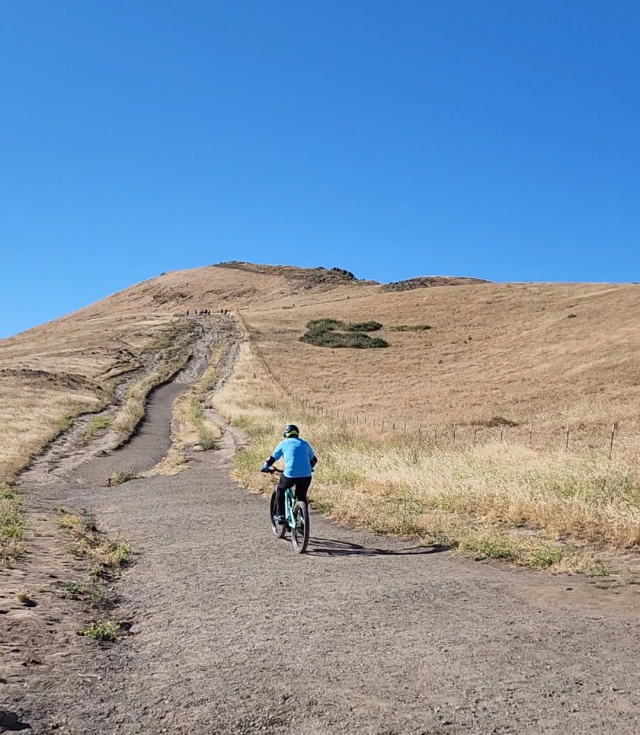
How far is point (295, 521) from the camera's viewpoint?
35.1 feet

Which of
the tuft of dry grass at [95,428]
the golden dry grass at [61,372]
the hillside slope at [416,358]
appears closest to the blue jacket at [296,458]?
the golden dry grass at [61,372]

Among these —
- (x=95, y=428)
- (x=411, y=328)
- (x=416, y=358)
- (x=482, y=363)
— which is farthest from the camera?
(x=411, y=328)

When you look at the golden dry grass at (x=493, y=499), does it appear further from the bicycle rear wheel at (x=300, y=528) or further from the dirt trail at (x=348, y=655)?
the bicycle rear wheel at (x=300, y=528)

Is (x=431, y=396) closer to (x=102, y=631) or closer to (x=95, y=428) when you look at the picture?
(x=95, y=428)

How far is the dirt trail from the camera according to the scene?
15.4 ft

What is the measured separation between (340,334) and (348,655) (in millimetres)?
66990

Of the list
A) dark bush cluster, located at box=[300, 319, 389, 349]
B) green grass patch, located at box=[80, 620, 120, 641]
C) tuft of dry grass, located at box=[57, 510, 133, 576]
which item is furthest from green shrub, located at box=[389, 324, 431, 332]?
green grass patch, located at box=[80, 620, 120, 641]

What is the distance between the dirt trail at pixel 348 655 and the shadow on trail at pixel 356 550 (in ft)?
0.64

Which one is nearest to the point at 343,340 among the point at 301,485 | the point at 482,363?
the point at 482,363

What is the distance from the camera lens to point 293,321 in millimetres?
84812

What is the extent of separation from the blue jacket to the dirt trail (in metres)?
1.53

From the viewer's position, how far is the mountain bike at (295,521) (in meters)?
10.4

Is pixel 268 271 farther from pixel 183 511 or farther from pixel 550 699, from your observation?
pixel 550 699

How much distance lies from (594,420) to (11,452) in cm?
2215
